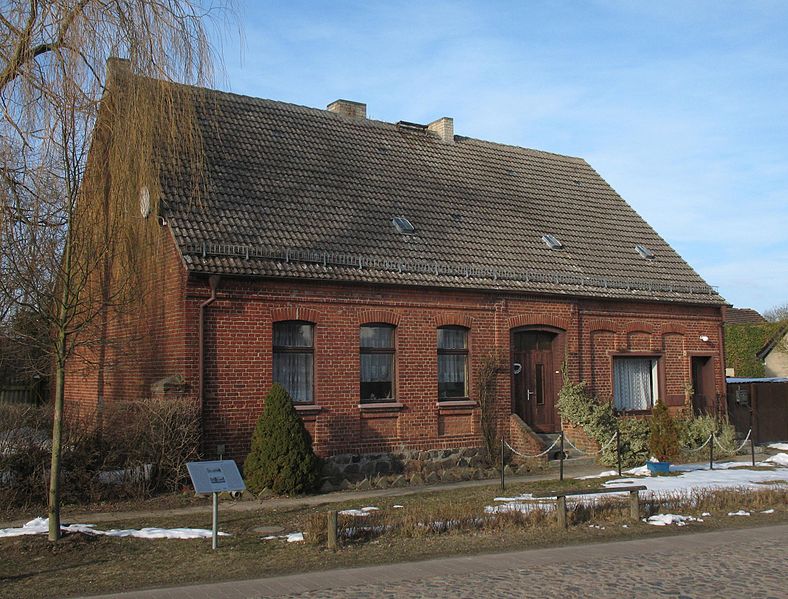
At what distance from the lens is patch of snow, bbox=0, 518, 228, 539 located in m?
10.6

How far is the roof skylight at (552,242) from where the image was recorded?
71.3 feet

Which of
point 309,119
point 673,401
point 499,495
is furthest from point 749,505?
point 309,119

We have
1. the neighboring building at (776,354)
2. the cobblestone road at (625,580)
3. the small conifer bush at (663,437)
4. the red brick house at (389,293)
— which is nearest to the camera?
the cobblestone road at (625,580)

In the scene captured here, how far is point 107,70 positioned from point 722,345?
18.6 m

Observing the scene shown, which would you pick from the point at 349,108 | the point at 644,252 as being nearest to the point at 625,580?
the point at 644,252

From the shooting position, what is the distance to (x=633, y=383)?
22.1m

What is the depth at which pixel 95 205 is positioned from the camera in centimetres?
1077

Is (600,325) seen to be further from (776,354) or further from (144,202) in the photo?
(776,354)

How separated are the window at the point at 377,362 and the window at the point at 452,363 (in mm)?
1293

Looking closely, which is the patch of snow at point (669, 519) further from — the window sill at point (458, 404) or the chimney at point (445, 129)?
the chimney at point (445, 129)

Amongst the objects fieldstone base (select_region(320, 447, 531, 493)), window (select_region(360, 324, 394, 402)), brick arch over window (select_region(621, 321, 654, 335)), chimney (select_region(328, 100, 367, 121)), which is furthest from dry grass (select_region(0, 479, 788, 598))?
chimney (select_region(328, 100, 367, 121))

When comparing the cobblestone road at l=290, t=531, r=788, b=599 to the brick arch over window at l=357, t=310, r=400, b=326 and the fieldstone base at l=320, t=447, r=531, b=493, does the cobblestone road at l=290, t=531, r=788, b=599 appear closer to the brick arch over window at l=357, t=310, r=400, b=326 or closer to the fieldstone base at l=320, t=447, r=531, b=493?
the fieldstone base at l=320, t=447, r=531, b=493

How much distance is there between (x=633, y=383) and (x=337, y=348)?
9.05m

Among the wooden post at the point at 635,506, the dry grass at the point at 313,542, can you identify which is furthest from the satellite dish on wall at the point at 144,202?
the wooden post at the point at 635,506
